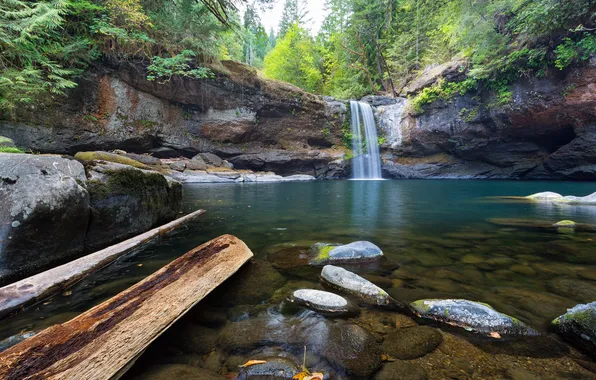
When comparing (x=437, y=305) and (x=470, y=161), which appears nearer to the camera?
(x=437, y=305)

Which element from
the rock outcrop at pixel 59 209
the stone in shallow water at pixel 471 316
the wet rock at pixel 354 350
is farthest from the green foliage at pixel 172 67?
the stone in shallow water at pixel 471 316

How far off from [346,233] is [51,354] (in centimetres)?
395

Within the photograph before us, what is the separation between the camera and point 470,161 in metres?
21.0

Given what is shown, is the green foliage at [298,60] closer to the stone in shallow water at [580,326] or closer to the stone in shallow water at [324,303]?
the stone in shallow water at [324,303]

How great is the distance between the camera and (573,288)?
2.32 m

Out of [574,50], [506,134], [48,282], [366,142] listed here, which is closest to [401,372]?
[48,282]

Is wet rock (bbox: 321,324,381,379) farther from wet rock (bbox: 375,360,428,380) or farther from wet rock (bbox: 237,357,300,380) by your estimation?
wet rock (bbox: 237,357,300,380)

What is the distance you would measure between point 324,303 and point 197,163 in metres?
17.6

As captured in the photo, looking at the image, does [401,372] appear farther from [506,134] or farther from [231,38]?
[231,38]

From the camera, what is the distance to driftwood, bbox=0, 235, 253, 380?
1005mm

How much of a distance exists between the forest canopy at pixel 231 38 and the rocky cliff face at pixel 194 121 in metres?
1.15

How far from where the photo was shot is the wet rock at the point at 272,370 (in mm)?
1360

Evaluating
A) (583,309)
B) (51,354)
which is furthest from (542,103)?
(51,354)

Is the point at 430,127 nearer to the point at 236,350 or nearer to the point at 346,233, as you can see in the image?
the point at 346,233
